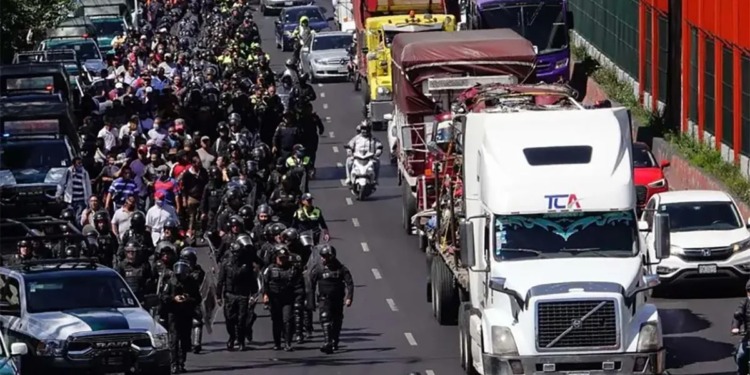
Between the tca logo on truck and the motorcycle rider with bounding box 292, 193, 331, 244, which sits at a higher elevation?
the tca logo on truck

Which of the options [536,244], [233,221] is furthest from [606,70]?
[536,244]

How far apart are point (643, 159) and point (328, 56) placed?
27.4 m

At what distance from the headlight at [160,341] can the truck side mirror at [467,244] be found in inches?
139

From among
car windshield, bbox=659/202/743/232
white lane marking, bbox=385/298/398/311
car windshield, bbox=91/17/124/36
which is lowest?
car windshield, bbox=91/17/124/36

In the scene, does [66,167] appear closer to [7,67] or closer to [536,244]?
[7,67]

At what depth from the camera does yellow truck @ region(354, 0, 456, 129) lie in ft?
183

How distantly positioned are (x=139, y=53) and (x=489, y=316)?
1507 inches

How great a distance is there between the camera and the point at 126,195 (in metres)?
39.5

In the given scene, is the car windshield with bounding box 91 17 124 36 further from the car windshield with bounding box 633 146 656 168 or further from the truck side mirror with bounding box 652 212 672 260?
the truck side mirror with bounding box 652 212 672 260

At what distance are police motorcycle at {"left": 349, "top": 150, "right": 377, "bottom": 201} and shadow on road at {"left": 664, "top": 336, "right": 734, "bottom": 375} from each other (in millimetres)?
14530

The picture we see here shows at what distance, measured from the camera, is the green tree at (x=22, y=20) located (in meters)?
53.8

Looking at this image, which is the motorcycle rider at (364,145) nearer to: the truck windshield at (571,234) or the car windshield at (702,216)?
the car windshield at (702,216)

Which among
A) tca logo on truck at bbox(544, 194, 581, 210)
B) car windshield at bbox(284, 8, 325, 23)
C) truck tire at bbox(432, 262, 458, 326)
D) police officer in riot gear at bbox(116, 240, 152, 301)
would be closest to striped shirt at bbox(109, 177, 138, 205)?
truck tire at bbox(432, 262, 458, 326)

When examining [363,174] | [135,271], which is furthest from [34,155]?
[135,271]
